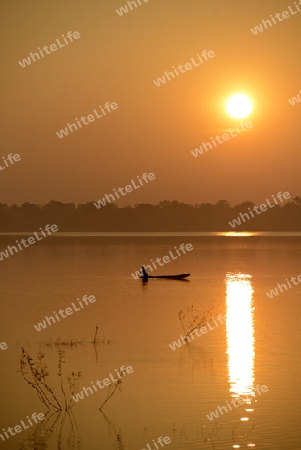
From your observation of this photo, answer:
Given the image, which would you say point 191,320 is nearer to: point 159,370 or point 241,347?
point 241,347

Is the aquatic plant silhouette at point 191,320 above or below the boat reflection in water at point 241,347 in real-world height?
above

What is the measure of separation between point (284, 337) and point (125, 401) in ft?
55.0

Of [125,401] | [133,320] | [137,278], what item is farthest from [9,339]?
[137,278]

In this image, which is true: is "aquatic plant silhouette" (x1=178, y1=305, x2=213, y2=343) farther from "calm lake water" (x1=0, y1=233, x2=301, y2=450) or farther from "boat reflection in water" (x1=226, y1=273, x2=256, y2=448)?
"boat reflection in water" (x1=226, y1=273, x2=256, y2=448)

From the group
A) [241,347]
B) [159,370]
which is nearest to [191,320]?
[241,347]

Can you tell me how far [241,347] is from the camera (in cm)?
3791

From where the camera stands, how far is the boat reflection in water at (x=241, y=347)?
27.4 m

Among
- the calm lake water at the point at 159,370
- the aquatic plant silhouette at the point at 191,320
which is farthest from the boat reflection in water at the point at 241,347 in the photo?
the aquatic plant silhouette at the point at 191,320

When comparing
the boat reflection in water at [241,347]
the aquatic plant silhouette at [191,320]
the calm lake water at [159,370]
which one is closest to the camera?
the calm lake water at [159,370]

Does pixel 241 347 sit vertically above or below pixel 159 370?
below

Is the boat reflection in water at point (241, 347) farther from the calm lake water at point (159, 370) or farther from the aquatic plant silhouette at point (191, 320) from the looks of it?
the aquatic plant silhouette at point (191, 320)

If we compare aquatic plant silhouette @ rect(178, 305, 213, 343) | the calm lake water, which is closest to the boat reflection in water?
the calm lake water

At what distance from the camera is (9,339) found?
41500mm

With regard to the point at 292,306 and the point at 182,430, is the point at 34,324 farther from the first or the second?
the point at 182,430
